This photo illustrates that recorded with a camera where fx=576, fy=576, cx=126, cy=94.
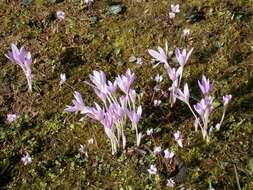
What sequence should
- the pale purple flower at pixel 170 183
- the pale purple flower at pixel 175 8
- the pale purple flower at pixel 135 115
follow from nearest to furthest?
1. the pale purple flower at pixel 170 183
2. the pale purple flower at pixel 135 115
3. the pale purple flower at pixel 175 8

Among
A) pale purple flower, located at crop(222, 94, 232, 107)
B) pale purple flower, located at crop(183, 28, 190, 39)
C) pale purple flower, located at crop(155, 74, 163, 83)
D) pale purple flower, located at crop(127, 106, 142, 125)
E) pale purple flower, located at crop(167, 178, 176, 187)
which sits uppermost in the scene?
pale purple flower, located at crop(127, 106, 142, 125)

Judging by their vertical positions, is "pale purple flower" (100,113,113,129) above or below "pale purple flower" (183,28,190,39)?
above

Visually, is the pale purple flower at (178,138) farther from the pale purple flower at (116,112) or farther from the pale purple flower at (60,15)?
the pale purple flower at (60,15)

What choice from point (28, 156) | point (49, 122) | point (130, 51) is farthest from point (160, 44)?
point (28, 156)

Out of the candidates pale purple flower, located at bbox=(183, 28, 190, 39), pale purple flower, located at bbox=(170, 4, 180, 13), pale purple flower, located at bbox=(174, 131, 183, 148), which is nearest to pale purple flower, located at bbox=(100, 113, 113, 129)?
pale purple flower, located at bbox=(174, 131, 183, 148)

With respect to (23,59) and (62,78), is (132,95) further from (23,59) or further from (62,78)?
(23,59)

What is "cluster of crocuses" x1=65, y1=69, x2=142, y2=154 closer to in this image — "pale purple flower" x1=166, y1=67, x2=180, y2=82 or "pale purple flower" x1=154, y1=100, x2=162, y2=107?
"pale purple flower" x1=154, y1=100, x2=162, y2=107

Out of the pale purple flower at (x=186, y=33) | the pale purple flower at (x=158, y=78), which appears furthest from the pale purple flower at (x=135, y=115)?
the pale purple flower at (x=186, y=33)

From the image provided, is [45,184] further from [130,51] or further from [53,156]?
[130,51]
